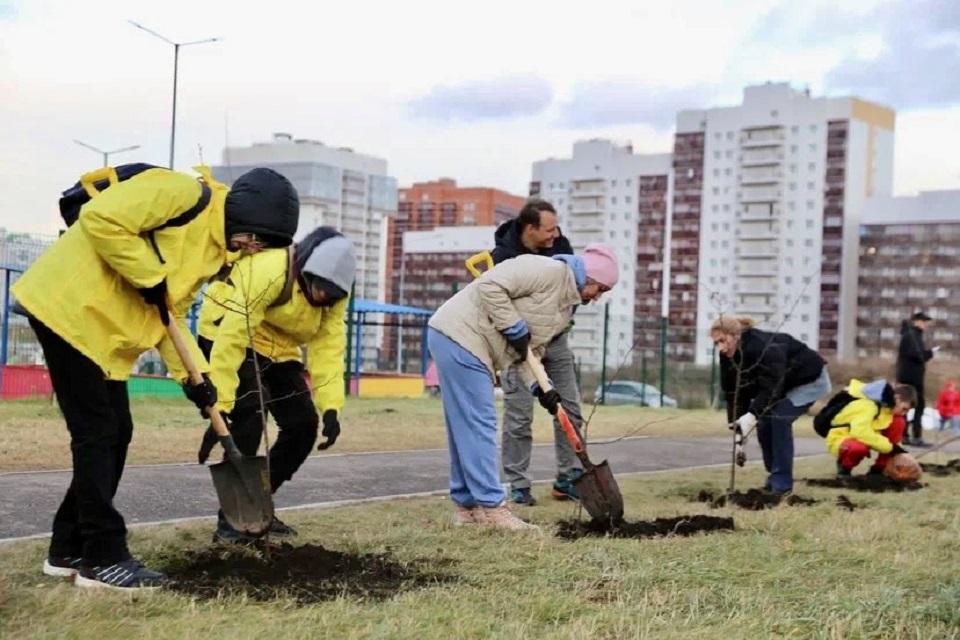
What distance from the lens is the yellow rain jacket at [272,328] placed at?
525cm

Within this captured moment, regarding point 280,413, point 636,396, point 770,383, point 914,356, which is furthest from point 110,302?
point 636,396

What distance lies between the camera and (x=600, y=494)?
240 inches

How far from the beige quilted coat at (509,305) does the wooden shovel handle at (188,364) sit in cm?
176

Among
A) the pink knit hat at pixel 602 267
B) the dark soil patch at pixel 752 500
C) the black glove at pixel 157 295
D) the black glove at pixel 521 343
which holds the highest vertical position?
the pink knit hat at pixel 602 267

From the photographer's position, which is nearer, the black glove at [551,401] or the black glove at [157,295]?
the black glove at [157,295]

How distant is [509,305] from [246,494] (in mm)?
1769

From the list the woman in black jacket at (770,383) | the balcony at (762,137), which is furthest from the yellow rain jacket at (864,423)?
the balcony at (762,137)

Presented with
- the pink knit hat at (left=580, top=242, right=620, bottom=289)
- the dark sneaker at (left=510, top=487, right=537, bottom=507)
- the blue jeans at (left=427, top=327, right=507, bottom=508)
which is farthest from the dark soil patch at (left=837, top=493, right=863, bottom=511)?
the blue jeans at (left=427, top=327, right=507, bottom=508)

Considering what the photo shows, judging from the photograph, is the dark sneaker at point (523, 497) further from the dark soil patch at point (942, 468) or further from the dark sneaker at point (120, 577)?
the dark soil patch at point (942, 468)

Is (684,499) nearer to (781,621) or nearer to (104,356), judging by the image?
(781,621)

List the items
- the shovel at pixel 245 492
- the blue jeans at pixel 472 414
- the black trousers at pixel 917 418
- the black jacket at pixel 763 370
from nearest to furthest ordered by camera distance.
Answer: the shovel at pixel 245 492, the blue jeans at pixel 472 414, the black jacket at pixel 763 370, the black trousers at pixel 917 418

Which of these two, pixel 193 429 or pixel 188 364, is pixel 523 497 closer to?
pixel 188 364

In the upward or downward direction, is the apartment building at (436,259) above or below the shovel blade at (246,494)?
above

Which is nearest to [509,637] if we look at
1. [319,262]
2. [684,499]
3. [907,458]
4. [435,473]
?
[319,262]
